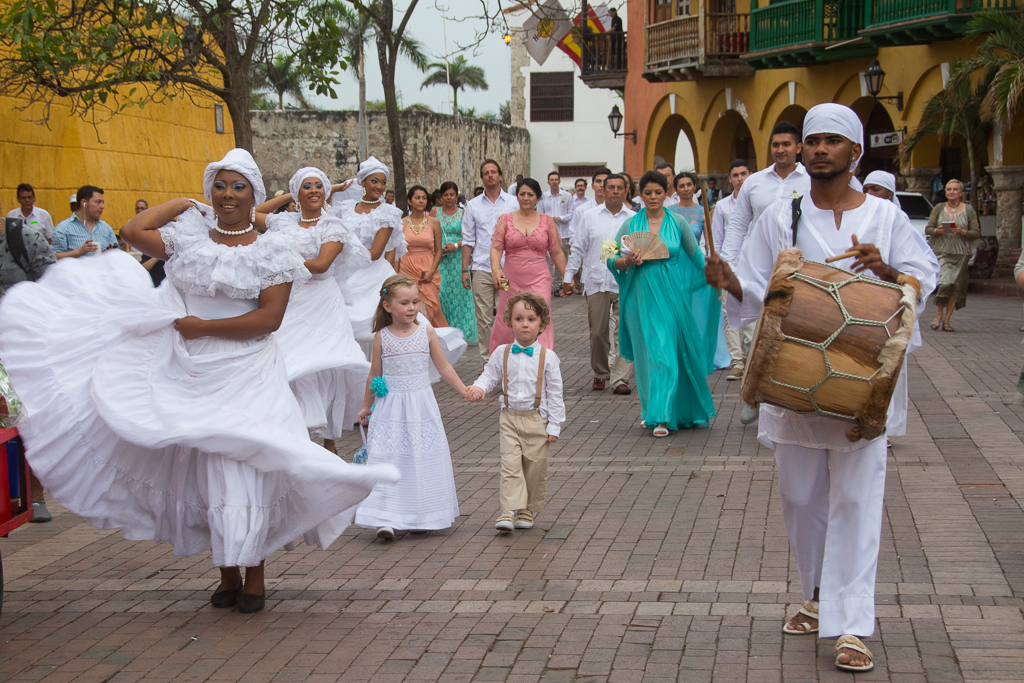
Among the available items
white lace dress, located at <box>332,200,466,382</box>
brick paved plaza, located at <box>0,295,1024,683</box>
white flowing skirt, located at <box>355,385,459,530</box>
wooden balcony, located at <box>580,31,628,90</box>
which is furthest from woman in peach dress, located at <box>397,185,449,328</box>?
wooden balcony, located at <box>580,31,628,90</box>

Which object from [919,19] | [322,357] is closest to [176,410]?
[322,357]

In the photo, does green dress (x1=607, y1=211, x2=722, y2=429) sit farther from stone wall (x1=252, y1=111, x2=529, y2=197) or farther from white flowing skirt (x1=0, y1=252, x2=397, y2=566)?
stone wall (x1=252, y1=111, x2=529, y2=197)

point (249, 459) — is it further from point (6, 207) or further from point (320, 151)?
point (320, 151)

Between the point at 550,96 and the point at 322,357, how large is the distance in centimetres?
5021

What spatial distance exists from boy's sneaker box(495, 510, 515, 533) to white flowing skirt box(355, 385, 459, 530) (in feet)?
0.96

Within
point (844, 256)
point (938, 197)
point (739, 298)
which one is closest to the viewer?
point (844, 256)

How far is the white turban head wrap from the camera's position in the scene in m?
4.45

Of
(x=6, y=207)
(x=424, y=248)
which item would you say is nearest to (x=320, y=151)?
(x=6, y=207)

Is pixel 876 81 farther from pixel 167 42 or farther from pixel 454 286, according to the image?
pixel 167 42

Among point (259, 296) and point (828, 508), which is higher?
point (259, 296)

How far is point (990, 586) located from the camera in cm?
528

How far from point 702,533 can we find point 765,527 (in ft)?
1.20

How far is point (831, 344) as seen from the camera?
4062 millimetres

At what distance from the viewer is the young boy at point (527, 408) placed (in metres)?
6.57
